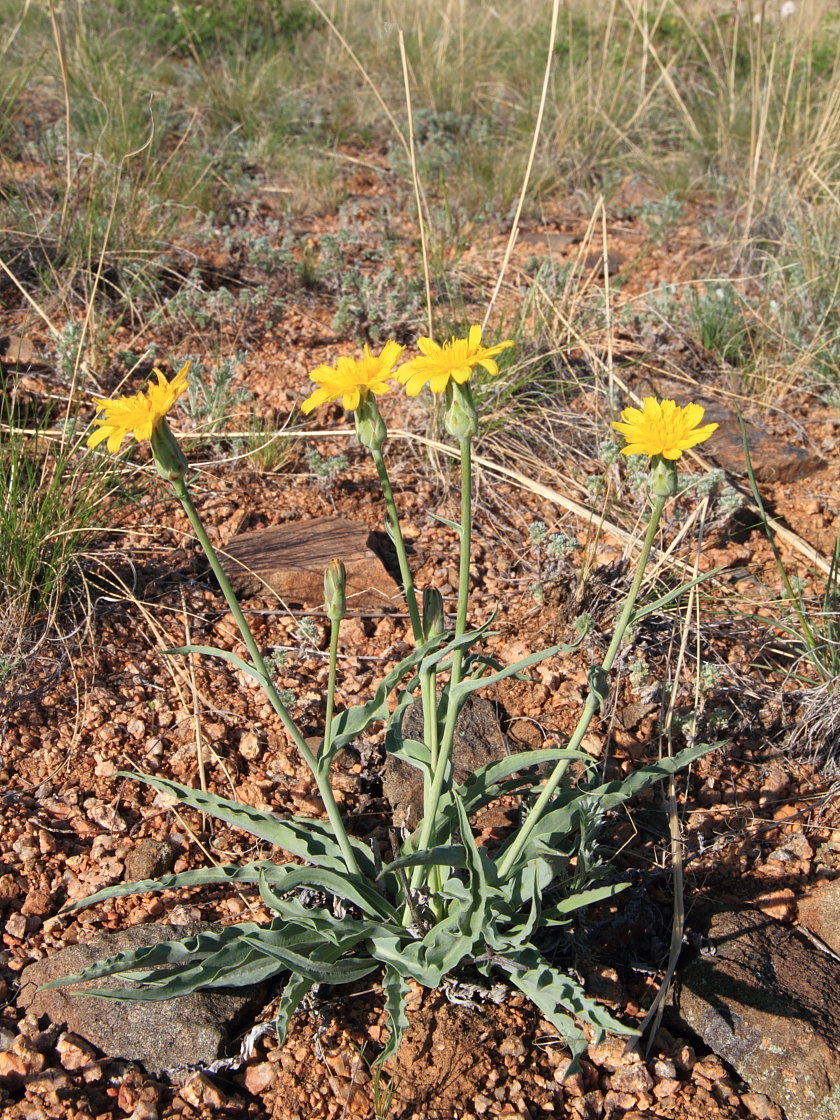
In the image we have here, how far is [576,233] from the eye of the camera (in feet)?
14.8

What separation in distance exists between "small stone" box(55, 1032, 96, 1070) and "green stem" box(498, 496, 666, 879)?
0.75 meters

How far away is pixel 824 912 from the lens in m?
1.83

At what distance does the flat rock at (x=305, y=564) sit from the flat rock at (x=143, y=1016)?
1076 mm

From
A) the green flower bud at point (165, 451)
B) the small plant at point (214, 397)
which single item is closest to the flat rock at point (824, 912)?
the green flower bud at point (165, 451)

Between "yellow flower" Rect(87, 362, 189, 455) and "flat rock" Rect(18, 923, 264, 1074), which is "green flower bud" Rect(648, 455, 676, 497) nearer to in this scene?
"yellow flower" Rect(87, 362, 189, 455)

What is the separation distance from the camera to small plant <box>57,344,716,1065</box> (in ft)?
4.27

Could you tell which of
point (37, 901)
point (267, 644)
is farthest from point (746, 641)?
point (37, 901)

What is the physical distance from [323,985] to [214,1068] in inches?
8.8

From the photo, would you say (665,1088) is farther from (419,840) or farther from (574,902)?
(419,840)

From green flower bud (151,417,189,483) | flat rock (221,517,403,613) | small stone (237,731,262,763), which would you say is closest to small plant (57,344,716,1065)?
green flower bud (151,417,189,483)

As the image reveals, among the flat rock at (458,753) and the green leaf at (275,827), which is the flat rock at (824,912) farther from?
the green leaf at (275,827)

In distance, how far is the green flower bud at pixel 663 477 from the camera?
1270 mm

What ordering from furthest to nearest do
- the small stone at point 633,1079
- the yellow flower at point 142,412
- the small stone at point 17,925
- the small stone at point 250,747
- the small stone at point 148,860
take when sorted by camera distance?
the small stone at point 250,747 → the small stone at point 148,860 → the small stone at point 17,925 → the small stone at point 633,1079 → the yellow flower at point 142,412

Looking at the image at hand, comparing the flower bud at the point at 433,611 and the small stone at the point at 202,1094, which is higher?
the flower bud at the point at 433,611
